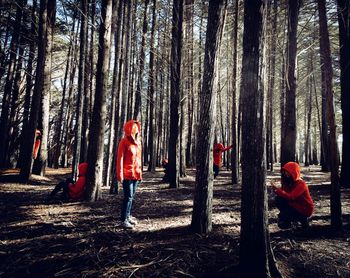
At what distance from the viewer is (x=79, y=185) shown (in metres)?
7.00

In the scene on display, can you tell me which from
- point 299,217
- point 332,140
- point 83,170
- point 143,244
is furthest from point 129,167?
point 332,140

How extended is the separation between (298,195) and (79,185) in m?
5.23

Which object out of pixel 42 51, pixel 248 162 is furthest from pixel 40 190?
pixel 248 162

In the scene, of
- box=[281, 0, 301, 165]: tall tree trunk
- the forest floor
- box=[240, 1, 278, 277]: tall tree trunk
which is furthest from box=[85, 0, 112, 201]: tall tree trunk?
box=[281, 0, 301, 165]: tall tree trunk

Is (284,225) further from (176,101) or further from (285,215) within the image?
(176,101)

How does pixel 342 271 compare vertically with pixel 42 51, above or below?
below

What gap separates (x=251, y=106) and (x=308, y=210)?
99.4 inches

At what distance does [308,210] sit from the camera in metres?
4.53

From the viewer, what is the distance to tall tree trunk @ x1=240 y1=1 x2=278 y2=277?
3029 millimetres

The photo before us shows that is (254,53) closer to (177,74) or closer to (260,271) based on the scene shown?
(260,271)

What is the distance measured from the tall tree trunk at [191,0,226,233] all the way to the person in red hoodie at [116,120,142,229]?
1214 millimetres

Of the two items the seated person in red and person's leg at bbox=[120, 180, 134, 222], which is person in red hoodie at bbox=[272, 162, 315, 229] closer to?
person's leg at bbox=[120, 180, 134, 222]

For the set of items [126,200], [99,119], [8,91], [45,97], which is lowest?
[126,200]

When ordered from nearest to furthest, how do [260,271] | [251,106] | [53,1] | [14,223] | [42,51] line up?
[260,271]
[251,106]
[14,223]
[42,51]
[53,1]
